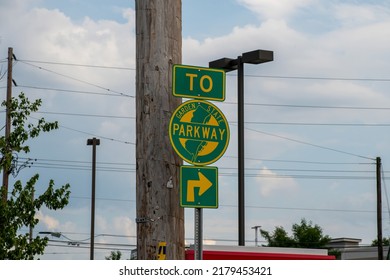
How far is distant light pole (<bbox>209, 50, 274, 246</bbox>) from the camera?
21328mm

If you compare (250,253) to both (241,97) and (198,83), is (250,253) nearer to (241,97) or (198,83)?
(241,97)

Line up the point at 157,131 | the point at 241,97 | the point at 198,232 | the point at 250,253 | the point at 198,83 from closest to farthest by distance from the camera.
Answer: the point at 157,131 < the point at 198,232 < the point at 198,83 < the point at 250,253 < the point at 241,97

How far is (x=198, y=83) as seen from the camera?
9430 mm

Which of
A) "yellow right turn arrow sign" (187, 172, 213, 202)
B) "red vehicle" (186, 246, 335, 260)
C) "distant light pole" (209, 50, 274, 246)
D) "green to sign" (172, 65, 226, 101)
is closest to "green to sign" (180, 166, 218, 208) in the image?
"yellow right turn arrow sign" (187, 172, 213, 202)

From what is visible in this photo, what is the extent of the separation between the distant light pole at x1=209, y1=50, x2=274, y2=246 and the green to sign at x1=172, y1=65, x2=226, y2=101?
465 inches

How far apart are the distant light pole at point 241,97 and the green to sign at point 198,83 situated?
11.8 meters

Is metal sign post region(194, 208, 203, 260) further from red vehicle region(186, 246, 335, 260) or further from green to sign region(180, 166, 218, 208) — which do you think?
red vehicle region(186, 246, 335, 260)

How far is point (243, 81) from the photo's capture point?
22.3 m

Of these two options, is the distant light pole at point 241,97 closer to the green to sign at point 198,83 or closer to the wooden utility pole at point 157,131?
the green to sign at point 198,83

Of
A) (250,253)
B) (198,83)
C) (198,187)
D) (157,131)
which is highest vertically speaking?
(198,83)

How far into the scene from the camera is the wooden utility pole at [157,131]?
8.80 metres

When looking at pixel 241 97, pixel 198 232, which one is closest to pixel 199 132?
pixel 198 232

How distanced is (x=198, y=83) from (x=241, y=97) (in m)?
12.9

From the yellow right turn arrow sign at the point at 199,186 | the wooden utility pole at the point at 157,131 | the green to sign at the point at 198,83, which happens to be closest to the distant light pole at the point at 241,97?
the green to sign at the point at 198,83
